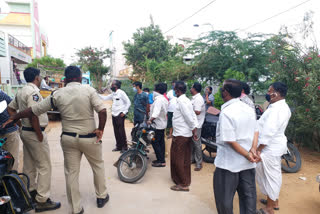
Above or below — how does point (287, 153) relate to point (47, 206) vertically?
above

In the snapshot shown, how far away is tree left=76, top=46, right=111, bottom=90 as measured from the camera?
3319 centimetres

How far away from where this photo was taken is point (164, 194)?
3793 millimetres

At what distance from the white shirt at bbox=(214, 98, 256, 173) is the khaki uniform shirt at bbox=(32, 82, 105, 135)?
1.56 m

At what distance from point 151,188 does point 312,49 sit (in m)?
4.69

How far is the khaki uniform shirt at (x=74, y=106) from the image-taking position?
290 cm

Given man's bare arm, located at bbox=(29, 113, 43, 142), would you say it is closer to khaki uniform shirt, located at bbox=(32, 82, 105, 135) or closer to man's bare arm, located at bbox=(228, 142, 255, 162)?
khaki uniform shirt, located at bbox=(32, 82, 105, 135)

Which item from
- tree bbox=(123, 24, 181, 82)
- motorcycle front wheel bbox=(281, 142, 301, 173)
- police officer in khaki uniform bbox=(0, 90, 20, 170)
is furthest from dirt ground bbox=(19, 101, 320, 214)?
tree bbox=(123, 24, 181, 82)

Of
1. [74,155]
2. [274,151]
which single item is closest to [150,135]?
[74,155]

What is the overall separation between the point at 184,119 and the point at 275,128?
4.63ft

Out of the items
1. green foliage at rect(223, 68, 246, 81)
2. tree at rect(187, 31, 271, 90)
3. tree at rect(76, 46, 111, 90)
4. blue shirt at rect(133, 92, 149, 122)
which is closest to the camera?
blue shirt at rect(133, 92, 149, 122)

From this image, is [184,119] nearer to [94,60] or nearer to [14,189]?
[14,189]

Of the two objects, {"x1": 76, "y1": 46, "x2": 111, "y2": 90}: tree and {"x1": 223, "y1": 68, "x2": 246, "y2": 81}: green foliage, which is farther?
{"x1": 76, "y1": 46, "x2": 111, "y2": 90}: tree

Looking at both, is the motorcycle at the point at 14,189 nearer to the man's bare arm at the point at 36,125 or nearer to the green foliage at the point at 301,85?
the man's bare arm at the point at 36,125

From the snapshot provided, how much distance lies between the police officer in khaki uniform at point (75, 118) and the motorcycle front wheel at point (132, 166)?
1175mm
